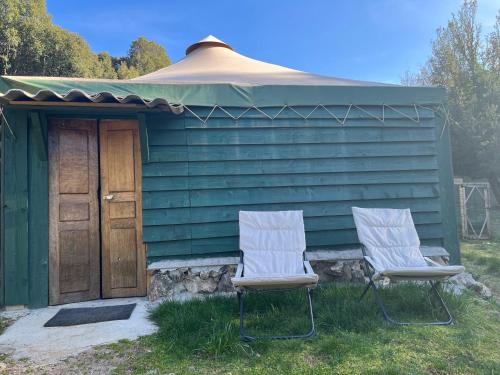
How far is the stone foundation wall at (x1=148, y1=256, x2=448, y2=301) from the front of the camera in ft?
11.2

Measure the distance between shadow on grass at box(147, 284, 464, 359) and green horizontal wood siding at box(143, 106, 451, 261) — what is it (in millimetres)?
762

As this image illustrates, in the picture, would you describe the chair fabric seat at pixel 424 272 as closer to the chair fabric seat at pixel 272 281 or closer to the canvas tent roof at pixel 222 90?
the chair fabric seat at pixel 272 281

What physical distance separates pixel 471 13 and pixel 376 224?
1220 centimetres

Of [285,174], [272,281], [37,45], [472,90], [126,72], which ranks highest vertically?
[126,72]

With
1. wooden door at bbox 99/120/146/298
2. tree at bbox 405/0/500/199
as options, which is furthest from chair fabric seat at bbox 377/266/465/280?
tree at bbox 405/0/500/199

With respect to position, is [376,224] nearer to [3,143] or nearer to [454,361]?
[454,361]

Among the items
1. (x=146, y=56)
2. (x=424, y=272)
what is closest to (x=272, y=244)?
(x=424, y=272)

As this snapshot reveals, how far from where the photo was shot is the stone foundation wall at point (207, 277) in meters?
3.43

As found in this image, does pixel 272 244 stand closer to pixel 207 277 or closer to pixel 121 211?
pixel 207 277

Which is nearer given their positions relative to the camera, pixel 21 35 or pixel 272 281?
pixel 272 281

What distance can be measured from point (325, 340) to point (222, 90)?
2720 millimetres

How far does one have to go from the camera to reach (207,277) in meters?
3.53

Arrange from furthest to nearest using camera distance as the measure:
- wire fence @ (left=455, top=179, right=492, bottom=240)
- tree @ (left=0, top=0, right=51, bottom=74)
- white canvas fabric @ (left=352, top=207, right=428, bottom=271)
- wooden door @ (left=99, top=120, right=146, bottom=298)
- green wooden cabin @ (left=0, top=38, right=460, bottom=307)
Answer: tree @ (left=0, top=0, right=51, bottom=74)
wire fence @ (left=455, top=179, right=492, bottom=240)
wooden door @ (left=99, top=120, right=146, bottom=298)
green wooden cabin @ (left=0, top=38, right=460, bottom=307)
white canvas fabric @ (left=352, top=207, right=428, bottom=271)

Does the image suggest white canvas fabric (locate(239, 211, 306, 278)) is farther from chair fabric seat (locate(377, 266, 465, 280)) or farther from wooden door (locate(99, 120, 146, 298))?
wooden door (locate(99, 120, 146, 298))
